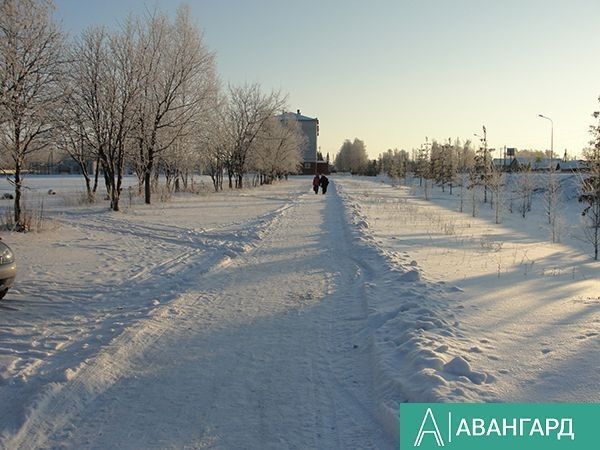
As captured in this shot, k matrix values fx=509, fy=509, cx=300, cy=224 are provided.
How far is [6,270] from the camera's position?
24.0ft

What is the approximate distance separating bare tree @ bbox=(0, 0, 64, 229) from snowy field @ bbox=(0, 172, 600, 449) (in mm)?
5007

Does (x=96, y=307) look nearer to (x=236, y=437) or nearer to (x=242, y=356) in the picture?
(x=242, y=356)

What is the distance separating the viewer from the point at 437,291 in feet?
26.6

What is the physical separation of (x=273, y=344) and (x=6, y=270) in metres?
4.25

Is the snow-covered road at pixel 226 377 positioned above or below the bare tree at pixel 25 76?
below

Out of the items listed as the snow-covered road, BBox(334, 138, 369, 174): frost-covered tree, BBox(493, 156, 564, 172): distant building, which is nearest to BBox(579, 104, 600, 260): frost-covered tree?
BBox(493, 156, 564, 172): distant building

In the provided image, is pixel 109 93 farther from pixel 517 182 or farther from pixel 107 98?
pixel 517 182

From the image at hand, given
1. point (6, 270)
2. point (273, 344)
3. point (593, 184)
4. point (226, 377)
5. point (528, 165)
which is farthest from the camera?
point (528, 165)

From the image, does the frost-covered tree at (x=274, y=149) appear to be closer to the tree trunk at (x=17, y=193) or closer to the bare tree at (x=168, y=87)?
the bare tree at (x=168, y=87)

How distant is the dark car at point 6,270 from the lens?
7.26 metres

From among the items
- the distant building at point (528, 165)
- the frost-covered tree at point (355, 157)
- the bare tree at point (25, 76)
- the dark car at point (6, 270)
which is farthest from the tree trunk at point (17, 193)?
the frost-covered tree at point (355, 157)

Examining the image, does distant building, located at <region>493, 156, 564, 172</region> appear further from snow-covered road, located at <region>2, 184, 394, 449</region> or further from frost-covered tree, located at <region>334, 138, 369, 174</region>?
frost-covered tree, located at <region>334, 138, 369, 174</region>

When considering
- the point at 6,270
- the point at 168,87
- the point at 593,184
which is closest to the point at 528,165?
the point at 593,184

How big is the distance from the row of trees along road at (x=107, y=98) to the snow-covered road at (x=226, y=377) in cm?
901
